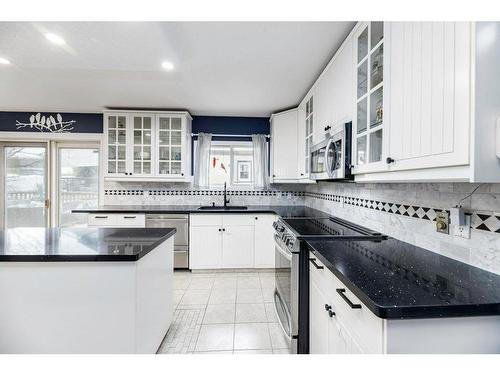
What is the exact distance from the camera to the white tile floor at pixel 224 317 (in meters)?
1.92

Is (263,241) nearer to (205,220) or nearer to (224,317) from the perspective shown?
(205,220)

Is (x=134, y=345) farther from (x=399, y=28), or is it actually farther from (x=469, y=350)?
(x=399, y=28)

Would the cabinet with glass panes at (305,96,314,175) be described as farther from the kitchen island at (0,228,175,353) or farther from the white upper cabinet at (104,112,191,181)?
the kitchen island at (0,228,175,353)

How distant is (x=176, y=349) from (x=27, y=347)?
0.90 meters

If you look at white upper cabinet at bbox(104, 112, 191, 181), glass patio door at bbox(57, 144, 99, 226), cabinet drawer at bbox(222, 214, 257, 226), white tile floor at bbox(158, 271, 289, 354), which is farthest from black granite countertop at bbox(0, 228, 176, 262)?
glass patio door at bbox(57, 144, 99, 226)

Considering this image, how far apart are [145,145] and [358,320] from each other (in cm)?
356

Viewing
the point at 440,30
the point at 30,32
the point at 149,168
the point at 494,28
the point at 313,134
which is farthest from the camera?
the point at 149,168

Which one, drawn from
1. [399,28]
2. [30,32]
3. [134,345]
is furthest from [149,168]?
[399,28]

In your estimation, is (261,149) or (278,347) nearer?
(278,347)

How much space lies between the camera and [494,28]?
31.3 inches

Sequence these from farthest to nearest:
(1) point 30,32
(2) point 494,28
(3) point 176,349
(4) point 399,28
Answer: (3) point 176,349, (1) point 30,32, (4) point 399,28, (2) point 494,28

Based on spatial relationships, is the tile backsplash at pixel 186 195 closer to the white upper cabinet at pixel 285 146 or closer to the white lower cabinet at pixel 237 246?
the white upper cabinet at pixel 285 146

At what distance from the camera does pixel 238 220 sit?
11.4 ft

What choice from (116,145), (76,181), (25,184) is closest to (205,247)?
(116,145)
